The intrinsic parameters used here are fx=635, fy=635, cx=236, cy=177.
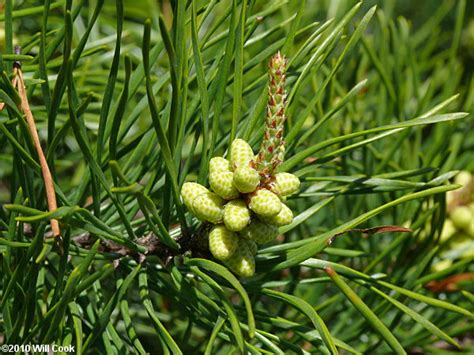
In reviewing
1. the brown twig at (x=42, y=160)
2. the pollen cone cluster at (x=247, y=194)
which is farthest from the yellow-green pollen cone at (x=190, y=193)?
the brown twig at (x=42, y=160)

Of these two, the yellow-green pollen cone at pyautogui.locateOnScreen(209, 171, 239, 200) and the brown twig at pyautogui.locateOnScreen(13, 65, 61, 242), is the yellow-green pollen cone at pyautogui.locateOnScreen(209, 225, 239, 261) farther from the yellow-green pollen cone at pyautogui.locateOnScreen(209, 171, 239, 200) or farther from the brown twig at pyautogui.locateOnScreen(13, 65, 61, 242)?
the brown twig at pyautogui.locateOnScreen(13, 65, 61, 242)

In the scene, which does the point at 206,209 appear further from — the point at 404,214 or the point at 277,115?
the point at 404,214

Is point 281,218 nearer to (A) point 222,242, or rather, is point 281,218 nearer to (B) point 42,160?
(A) point 222,242

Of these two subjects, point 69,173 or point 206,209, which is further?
point 69,173

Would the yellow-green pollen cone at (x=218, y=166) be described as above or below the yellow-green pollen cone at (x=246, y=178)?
above

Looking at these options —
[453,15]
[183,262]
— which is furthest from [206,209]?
[453,15]

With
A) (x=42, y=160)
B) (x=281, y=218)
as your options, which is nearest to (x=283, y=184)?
(x=281, y=218)

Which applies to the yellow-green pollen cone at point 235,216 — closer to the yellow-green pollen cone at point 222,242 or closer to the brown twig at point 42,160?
the yellow-green pollen cone at point 222,242
